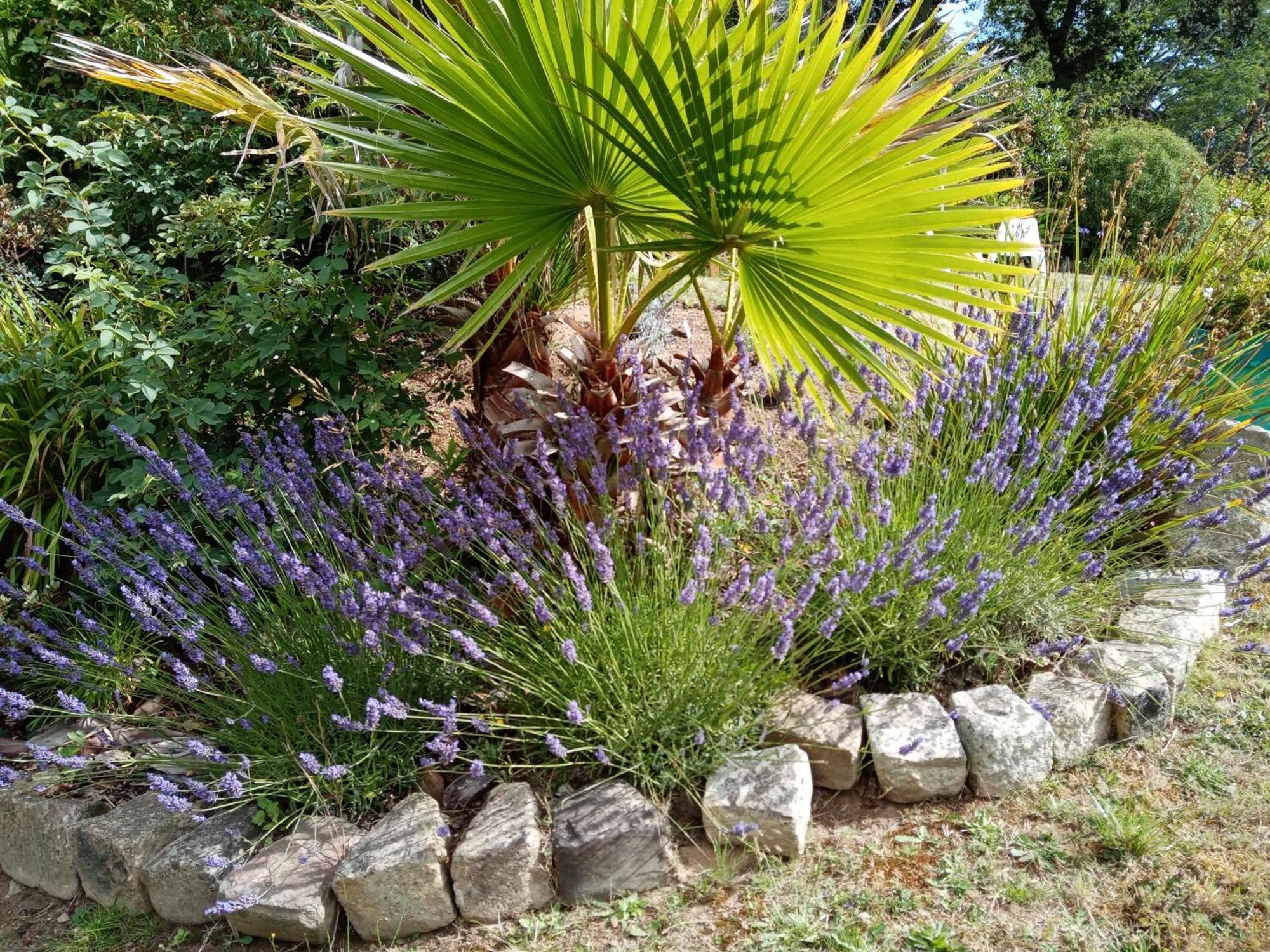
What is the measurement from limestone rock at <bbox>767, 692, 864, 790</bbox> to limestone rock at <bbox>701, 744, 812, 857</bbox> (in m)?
0.10

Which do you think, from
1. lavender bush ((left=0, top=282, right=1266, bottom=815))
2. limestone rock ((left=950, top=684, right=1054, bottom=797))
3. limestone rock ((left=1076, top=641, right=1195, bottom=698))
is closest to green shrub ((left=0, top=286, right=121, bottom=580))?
lavender bush ((left=0, top=282, right=1266, bottom=815))

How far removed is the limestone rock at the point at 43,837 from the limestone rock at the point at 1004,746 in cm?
247

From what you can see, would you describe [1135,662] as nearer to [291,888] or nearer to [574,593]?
[574,593]

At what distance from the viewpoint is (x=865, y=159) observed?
7.20ft

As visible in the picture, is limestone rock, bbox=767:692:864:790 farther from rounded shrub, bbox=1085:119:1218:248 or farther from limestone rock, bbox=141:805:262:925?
rounded shrub, bbox=1085:119:1218:248

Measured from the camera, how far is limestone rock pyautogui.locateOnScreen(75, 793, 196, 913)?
237cm

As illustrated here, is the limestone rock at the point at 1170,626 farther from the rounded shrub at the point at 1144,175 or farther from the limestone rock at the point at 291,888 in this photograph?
the rounded shrub at the point at 1144,175

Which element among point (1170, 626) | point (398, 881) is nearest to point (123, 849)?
point (398, 881)

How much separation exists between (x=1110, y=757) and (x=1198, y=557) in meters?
1.16

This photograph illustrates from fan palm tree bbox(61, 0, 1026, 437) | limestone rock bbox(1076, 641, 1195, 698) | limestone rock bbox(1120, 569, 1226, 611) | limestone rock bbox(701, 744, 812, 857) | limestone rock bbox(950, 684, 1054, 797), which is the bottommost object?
limestone rock bbox(701, 744, 812, 857)

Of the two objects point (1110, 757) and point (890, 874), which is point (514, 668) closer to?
point (890, 874)

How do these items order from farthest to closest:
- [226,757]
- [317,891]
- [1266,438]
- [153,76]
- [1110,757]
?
1. [1266,438]
2. [153,76]
3. [1110,757]
4. [226,757]
5. [317,891]

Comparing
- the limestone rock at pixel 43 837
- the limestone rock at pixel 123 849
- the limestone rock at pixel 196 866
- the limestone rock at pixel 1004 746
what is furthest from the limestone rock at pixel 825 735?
the limestone rock at pixel 43 837

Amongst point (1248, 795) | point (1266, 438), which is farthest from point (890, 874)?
point (1266, 438)
